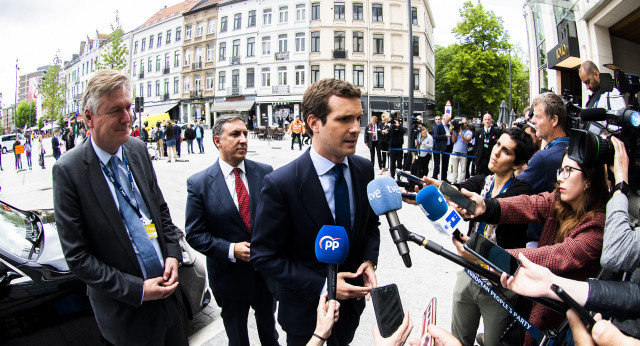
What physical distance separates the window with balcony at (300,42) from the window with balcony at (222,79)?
1004 cm

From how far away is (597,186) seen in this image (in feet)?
6.15

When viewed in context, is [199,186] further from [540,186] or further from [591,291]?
[540,186]

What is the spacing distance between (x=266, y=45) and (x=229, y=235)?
39698mm

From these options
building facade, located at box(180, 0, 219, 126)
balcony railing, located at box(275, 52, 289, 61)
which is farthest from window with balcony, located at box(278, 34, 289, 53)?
building facade, located at box(180, 0, 219, 126)

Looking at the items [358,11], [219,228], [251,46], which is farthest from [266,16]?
[219,228]

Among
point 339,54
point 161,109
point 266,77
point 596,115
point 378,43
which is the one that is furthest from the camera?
point 161,109

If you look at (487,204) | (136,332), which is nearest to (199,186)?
A: (136,332)

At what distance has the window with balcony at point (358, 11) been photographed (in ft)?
117

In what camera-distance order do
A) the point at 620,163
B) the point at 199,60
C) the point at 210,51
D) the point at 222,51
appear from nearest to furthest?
the point at 620,163 → the point at 222,51 → the point at 210,51 → the point at 199,60

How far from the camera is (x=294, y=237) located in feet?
5.95

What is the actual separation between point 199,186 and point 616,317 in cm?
252

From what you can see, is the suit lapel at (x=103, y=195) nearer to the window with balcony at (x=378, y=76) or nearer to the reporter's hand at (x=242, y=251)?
the reporter's hand at (x=242, y=251)

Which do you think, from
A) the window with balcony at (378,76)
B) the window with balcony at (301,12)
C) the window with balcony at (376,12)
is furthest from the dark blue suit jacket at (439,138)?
the window with balcony at (301,12)

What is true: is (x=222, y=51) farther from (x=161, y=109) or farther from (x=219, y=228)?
(x=219, y=228)
